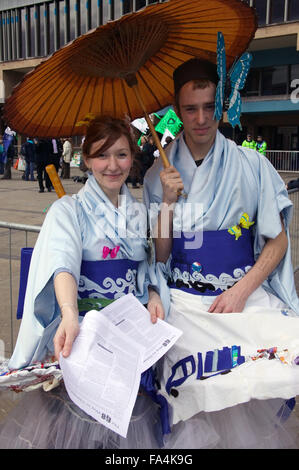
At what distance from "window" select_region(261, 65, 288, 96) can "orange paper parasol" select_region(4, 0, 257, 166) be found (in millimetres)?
22622

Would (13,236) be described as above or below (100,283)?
below

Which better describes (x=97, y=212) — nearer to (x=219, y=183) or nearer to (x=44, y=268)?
(x=44, y=268)

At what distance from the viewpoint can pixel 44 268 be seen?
1766 mm

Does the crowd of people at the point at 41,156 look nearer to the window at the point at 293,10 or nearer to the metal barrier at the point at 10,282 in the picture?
the metal barrier at the point at 10,282

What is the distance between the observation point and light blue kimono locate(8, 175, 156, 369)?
1.77m

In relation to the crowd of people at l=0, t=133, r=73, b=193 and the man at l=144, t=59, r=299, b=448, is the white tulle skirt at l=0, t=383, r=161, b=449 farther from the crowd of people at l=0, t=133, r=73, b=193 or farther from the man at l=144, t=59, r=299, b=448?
the crowd of people at l=0, t=133, r=73, b=193

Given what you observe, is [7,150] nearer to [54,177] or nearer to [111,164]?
[54,177]

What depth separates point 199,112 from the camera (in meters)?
2.05

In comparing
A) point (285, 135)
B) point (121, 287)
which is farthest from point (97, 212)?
point (285, 135)

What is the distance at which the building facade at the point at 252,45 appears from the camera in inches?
838

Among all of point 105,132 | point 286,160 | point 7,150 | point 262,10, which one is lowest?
point 286,160

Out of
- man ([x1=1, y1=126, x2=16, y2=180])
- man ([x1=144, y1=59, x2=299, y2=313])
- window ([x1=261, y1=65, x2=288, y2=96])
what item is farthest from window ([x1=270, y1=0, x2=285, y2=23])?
man ([x1=144, y1=59, x2=299, y2=313])

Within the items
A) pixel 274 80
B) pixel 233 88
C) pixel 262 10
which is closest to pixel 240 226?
pixel 233 88

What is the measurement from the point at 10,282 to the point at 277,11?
21972mm
